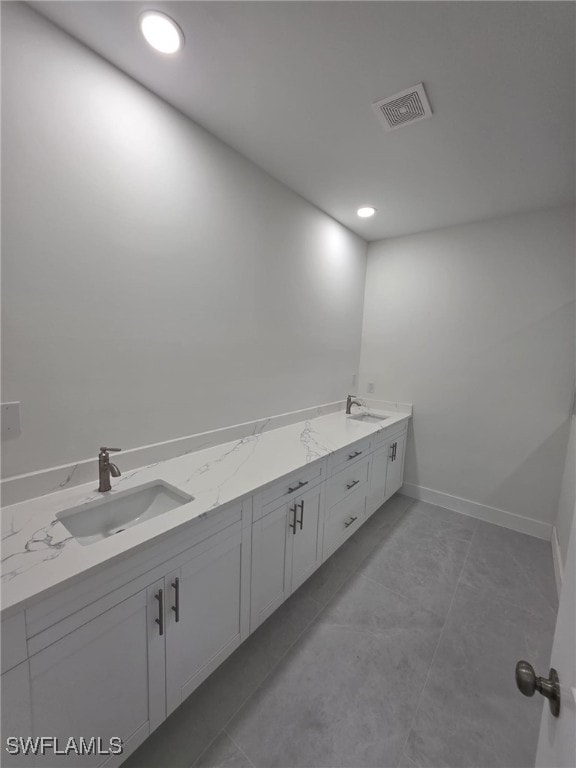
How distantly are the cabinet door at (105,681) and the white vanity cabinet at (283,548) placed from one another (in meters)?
0.48

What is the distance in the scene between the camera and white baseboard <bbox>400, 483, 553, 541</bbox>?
2.58 metres

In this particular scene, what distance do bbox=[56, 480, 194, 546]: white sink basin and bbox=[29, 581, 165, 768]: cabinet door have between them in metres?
0.36

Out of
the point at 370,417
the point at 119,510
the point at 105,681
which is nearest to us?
the point at 105,681

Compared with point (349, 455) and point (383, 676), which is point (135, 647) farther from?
point (349, 455)

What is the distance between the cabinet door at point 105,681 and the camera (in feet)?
2.72

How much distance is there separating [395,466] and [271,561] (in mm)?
1791

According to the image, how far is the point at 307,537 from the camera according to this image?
1.79 metres

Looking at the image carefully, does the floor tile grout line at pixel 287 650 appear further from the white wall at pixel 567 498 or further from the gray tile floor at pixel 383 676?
the white wall at pixel 567 498

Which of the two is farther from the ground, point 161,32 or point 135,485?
point 161,32

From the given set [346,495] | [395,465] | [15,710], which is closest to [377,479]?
[395,465]

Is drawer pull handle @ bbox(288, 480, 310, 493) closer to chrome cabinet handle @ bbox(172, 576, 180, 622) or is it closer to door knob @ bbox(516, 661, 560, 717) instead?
chrome cabinet handle @ bbox(172, 576, 180, 622)

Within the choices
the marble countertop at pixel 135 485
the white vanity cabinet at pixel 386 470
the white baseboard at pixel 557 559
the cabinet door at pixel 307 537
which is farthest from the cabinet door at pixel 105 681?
the white baseboard at pixel 557 559

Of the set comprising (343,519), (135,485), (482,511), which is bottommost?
(482,511)

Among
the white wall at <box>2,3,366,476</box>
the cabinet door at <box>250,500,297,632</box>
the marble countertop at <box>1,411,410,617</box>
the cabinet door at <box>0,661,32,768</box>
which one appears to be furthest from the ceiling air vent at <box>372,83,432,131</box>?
the cabinet door at <box>0,661,32,768</box>
